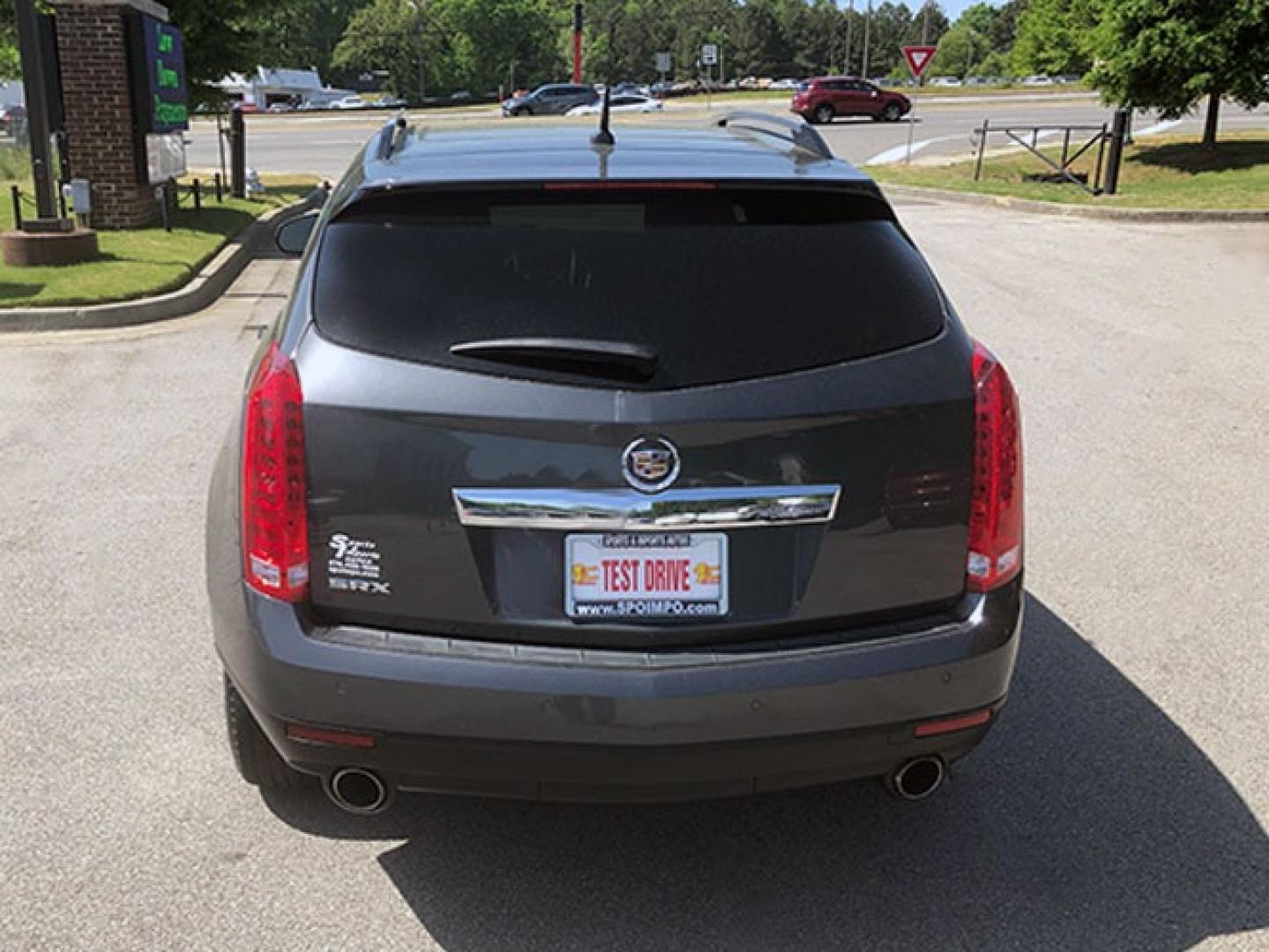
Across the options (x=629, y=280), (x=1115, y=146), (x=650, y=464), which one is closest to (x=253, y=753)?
(x=650, y=464)

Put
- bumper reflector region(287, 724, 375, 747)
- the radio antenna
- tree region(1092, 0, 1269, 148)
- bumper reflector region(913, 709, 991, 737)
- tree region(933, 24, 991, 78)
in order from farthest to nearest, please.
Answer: tree region(933, 24, 991, 78) → tree region(1092, 0, 1269, 148) → the radio antenna → bumper reflector region(913, 709, 991, 737) → bumper reflector region(287, 724, 375, 747)

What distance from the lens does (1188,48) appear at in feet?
79.3

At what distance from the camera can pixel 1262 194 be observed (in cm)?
2052

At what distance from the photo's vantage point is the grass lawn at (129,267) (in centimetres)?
1084

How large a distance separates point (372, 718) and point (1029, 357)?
25.7ft

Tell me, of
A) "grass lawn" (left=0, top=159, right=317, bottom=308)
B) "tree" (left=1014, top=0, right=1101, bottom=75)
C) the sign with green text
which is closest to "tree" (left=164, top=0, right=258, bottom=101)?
the sign with green text

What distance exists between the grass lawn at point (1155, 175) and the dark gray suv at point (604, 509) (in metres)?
18.4

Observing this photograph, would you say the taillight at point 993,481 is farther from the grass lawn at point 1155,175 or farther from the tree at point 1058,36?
the tree at point 1058,36

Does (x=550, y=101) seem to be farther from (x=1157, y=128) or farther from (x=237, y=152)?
(x=237, y=152)

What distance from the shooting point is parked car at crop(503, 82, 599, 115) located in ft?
165

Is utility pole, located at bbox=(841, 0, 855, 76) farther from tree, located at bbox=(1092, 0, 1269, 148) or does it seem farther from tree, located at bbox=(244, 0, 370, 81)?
tree, located at bbox=(1092, 0, 1269, 148)

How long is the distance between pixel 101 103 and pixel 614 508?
1373cm

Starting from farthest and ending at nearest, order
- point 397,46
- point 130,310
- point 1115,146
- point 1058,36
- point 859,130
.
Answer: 1. point 397,46
2. point 859,130
3. point 1058,36
4. point 1115,146
5. point 130,310

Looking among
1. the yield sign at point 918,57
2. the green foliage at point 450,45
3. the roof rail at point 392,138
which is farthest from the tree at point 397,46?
the roof rail at point 392,138
